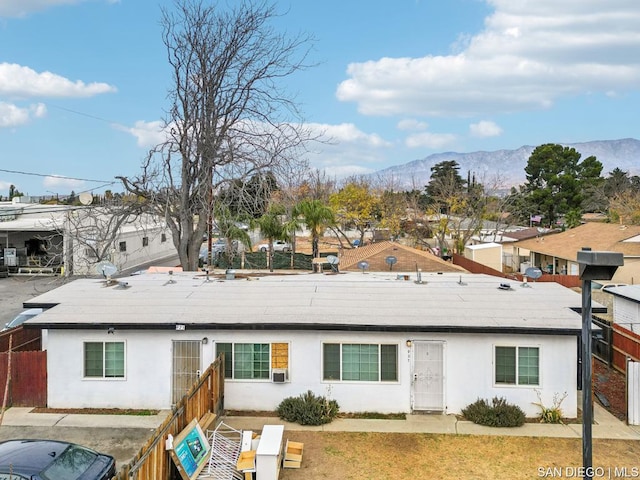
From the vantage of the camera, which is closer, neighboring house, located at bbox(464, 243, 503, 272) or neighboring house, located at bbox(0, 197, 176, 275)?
neighboring house, located at bbox(464, 243, 503, 272)

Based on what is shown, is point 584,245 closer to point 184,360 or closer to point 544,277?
point 544,277

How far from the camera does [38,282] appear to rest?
3659 cm

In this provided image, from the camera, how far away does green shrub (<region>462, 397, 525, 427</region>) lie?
11898mm

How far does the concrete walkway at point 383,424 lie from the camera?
1164 cm

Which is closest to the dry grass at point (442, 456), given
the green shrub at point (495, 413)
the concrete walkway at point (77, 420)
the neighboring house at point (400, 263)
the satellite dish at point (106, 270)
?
the green shrub at point (495, 413)

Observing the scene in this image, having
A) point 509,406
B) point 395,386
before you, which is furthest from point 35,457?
point 509,406

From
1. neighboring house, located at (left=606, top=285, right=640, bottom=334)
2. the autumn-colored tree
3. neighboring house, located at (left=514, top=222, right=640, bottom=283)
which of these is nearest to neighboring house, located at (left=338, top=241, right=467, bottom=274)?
neighboring house, located at (left=606, top=285, right=640, bottom=334)

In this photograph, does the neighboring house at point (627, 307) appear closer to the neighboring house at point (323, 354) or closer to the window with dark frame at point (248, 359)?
the neighboring house at point (323, 354)

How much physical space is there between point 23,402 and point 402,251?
788 inches

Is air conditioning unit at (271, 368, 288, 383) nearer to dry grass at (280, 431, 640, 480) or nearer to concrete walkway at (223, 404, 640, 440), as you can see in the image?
concrete walkway at (223, 404, 640, 440)

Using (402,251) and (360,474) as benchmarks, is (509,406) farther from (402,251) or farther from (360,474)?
(402,251)

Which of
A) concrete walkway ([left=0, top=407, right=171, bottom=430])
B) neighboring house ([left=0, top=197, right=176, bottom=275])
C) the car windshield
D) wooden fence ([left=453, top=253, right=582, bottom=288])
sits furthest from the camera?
neighboring house ([left=0, top=197, right=176, bottom=275])

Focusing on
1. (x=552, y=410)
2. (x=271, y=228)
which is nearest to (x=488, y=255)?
(x=271, y=228)

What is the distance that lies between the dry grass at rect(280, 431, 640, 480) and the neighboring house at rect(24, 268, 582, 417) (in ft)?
4.52
